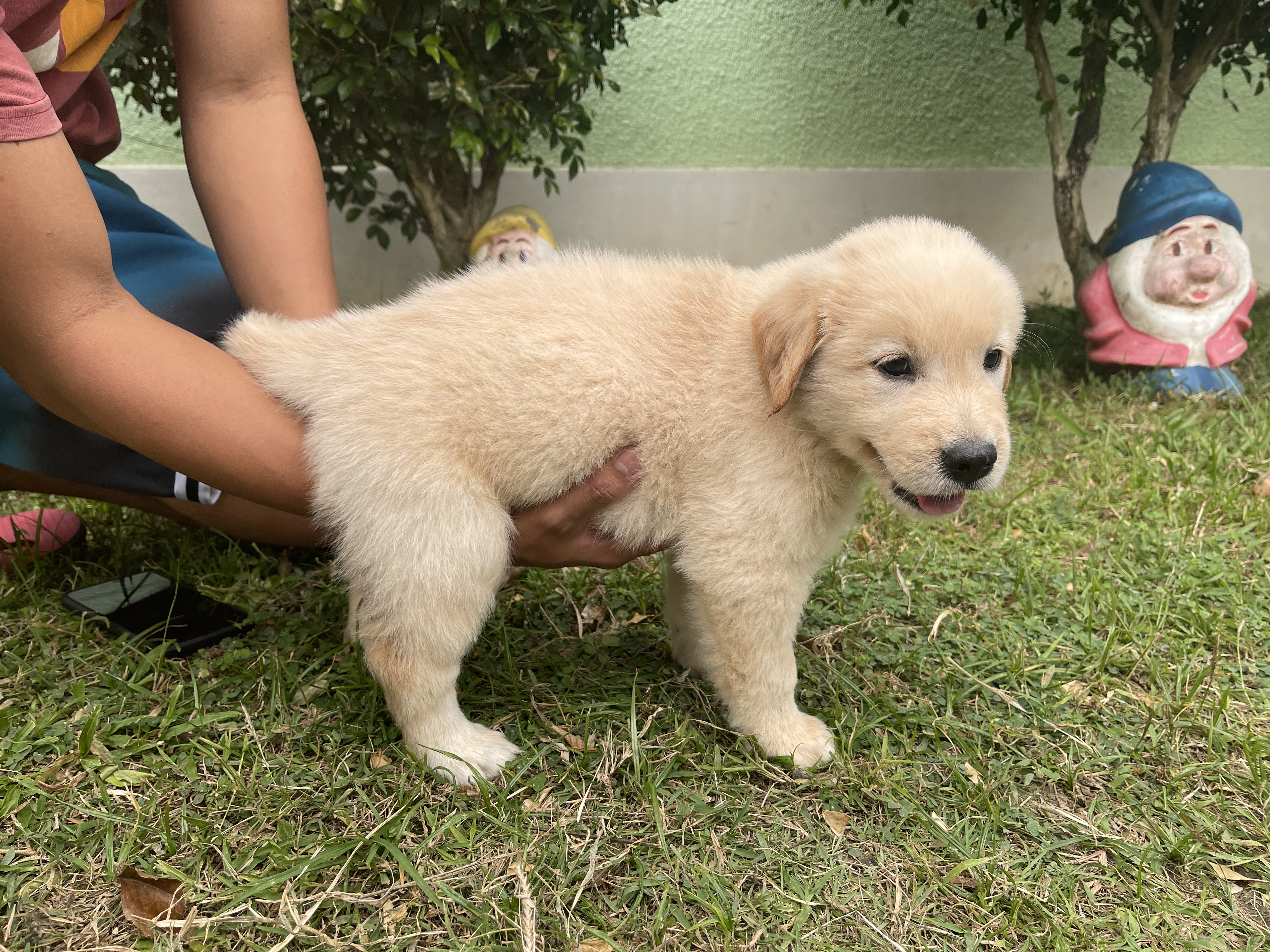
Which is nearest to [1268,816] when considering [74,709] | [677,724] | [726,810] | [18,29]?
[726,810]

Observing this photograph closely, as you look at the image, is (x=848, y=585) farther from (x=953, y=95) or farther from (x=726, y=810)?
→ (x=953, y=95)

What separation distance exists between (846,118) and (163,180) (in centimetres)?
442

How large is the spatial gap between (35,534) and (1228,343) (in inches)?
201

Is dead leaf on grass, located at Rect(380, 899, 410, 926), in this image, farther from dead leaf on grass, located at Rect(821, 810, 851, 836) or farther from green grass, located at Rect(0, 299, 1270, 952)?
dead leaf on grass, located at Rect(821, 810, 851, 836)

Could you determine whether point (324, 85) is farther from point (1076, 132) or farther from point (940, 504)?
point (1076, 132)

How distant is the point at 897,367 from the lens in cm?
179

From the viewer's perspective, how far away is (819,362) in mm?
1847

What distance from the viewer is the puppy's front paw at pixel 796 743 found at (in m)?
2.00

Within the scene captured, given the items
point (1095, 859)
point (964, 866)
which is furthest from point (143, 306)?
point (1095, 859)

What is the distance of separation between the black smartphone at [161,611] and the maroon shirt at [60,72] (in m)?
1.29

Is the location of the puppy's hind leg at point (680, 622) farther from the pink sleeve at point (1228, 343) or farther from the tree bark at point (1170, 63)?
the tree bark at point (1170, 63)

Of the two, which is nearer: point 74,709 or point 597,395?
point 597,395

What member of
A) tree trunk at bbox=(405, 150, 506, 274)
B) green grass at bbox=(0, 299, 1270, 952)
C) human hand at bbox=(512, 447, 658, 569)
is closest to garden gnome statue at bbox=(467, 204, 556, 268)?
tree trunk at bbox=(405, 150, 506, 274)

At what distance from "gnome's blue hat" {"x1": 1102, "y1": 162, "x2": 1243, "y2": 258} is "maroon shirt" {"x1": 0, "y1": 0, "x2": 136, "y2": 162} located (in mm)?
4391
